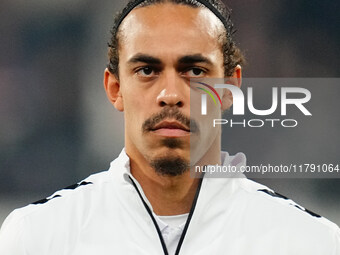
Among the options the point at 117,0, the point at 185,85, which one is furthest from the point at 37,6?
the point at 185,85

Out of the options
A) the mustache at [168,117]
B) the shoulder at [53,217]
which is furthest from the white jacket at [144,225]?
the mustache at [168,117]

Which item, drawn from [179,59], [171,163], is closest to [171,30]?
[179,59]

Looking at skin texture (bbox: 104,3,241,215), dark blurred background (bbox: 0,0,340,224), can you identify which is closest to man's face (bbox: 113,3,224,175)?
skin texture (bbox: 104,3,241,215)

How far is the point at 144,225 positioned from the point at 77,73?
8.47ft

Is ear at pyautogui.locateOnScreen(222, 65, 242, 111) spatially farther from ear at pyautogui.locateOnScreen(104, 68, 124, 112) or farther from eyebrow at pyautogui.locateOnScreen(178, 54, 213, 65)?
ear at pyautogui.locateOnScreen(104, 68, 124, 112)

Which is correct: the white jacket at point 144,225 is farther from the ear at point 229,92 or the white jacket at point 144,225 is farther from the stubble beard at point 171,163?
the ear at point 229,92

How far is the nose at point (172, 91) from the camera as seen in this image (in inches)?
67.5

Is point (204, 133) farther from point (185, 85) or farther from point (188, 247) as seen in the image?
point (188, 247)

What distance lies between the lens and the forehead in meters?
1.77

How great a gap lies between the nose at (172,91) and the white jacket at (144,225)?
0.31 meters

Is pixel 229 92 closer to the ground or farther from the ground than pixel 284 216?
farther from the ground

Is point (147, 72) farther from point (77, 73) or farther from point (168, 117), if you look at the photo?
point (77, 73)

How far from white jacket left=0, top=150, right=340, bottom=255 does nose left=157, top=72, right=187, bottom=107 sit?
0.31 meters

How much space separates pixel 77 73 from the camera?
410cm
